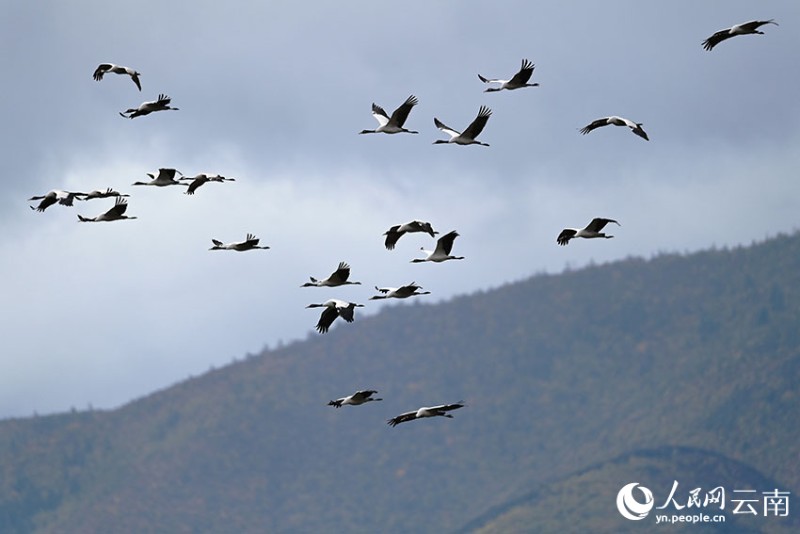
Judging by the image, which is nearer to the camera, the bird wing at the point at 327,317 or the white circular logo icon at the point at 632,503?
the bird wing at the point at 327,317

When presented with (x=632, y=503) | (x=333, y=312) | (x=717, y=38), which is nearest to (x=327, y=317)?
Answer: (x=333, y=312)

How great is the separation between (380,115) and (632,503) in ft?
414

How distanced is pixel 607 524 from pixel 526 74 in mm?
123573

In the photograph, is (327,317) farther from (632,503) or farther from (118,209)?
(632,503)

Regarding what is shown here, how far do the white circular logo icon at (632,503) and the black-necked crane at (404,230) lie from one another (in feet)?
408

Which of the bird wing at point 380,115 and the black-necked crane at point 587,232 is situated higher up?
the bird wing at point 380,115

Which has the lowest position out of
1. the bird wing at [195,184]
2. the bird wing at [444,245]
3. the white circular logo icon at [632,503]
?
the white circular logo icon at [632,503]

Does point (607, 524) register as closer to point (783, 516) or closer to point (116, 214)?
point (783, 516)

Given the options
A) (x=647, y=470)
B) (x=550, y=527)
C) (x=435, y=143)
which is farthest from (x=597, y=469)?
(x=435, y=143)

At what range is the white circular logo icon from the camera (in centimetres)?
17562

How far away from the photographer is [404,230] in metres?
54.2

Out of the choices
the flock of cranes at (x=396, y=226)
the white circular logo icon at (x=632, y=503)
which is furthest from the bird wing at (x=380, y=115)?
the white circular logo icon at (x=632, y=503)

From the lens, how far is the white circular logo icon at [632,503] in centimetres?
17562

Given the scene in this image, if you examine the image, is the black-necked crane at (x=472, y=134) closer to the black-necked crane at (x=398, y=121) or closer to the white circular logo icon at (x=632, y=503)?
the black-necked crane at (x=398, y=121)
